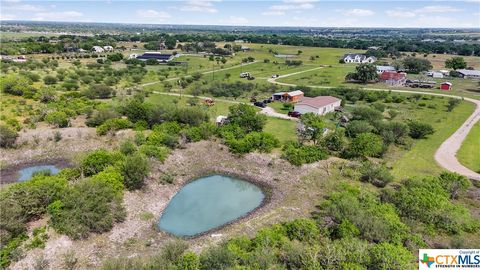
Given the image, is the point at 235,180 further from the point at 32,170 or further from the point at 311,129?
the point at 32,170

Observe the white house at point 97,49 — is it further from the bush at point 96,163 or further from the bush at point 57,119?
the bush at point 96,163

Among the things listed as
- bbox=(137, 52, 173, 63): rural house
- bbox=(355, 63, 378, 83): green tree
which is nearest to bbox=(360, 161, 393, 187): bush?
bbox=(355, 63, 378, 83): green tree

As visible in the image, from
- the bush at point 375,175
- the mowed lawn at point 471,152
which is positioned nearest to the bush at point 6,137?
the bush at point 375,175

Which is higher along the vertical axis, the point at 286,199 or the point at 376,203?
the point at 376,203

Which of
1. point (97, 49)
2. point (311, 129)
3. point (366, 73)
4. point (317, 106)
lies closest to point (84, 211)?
point (311, 129)

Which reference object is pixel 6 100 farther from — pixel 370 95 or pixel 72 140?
pixel 370 95

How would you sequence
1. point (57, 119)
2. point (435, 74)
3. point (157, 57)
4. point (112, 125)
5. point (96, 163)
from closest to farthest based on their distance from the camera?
point (96, 163) < point (112, 125) < point (57, 119) < point (435, 74) < point (157, 57)

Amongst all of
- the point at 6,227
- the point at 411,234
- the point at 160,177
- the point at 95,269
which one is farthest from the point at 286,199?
the point at 6,227
